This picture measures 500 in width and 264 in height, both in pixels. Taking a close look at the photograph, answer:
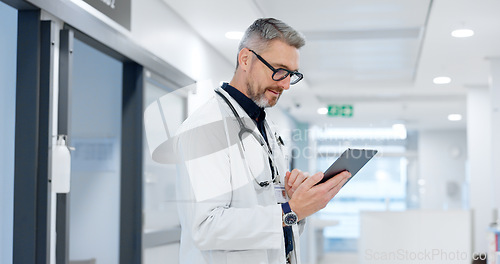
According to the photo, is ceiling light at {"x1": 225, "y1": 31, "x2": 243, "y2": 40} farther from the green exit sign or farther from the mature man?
the green exit sign

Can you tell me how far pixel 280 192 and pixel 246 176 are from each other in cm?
18

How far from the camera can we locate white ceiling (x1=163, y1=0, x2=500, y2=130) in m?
4.09

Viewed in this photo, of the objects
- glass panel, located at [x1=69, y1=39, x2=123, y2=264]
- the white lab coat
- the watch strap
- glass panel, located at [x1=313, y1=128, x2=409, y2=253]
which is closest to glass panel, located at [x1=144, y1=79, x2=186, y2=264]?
glass panel, located at [x1=69, y1=39, x2=123, y2=264]

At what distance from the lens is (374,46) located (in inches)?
215

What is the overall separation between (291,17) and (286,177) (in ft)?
9.74

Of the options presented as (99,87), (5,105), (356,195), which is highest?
(99,87)

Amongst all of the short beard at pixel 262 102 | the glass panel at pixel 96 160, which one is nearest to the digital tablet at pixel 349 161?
the short beard at pixel 262 102

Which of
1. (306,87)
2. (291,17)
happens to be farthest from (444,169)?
(291,17)

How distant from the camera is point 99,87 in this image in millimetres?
3939

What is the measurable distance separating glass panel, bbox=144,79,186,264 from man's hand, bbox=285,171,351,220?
214cm

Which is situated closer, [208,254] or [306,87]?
[208,254]

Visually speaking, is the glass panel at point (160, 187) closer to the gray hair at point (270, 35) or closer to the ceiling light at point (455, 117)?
the gray hair at point (270, 35)

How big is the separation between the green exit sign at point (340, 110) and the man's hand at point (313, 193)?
672 centimetres

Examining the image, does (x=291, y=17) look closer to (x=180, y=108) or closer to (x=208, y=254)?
(x=180, y=108)
